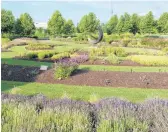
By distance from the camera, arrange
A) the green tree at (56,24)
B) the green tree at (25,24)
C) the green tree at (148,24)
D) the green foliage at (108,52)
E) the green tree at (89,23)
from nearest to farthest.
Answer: the green foliage at (108,52) → the green tree at (25,24) → the green tree at (56,24) → the green tree at (89,23) → the green tree at (148,24)

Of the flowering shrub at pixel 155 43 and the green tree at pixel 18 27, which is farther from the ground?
the green tree at pixel 18 27

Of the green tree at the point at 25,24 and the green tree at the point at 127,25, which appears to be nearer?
the green tree at the point at 25,24

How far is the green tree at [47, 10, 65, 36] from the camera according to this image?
42.6 metres

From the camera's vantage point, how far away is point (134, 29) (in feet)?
164

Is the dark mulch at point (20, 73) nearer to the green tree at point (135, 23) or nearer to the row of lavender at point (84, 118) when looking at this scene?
the row of lavender at point (84, 118)

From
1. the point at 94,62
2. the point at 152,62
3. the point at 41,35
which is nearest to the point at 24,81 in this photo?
the point at 94,62

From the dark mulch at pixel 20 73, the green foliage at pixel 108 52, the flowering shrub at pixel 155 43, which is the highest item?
the dark mulch at pixel 20 73

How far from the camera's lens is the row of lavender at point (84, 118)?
3736mm

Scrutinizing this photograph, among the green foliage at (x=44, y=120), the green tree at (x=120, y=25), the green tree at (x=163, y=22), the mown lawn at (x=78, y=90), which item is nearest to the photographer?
the green foliage at (x=44, y=120)

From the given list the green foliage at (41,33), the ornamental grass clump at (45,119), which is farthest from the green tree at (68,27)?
the ornamental grass clump at (45,119)

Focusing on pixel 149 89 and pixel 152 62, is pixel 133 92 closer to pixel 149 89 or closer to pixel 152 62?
pixel 149 89

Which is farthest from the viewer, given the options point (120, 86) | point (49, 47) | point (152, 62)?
point (49, 47)

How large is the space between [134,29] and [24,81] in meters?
39.8

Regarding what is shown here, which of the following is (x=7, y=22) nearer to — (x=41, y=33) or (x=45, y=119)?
(x=41, y=33)
